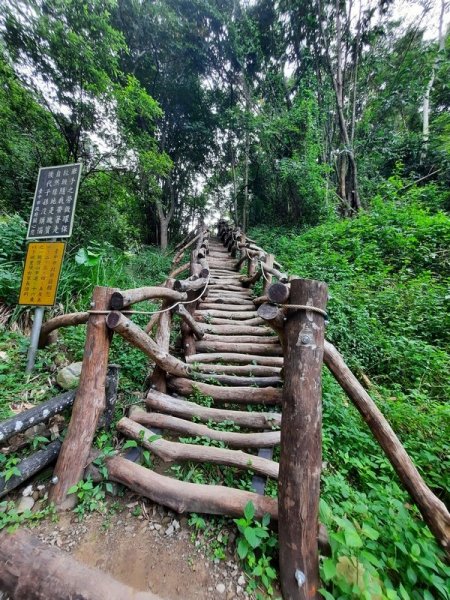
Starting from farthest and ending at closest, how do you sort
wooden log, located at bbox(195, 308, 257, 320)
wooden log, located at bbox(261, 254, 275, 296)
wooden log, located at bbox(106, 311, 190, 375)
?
wooden log, located at bbox(261, 254, 275, 296), wooden log, located at bbox(195, 308, 257, 320), wooden log, located at bbox(106, 311, 190, 375)

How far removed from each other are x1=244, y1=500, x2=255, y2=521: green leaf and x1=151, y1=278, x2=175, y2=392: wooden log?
51.2 inches

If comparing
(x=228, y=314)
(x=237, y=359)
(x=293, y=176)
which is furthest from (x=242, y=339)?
(x=293, y=176)

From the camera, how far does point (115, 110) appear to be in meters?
5.05

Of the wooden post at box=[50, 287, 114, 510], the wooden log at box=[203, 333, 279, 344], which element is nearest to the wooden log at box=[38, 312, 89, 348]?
the wooden post at box=[50, 287, 114, 510]

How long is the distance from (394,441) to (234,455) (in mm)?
1019

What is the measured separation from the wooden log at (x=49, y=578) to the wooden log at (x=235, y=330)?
2536mm

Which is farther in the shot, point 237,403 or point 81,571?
point 237,403

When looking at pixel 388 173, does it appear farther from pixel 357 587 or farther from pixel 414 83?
pixel 357 587

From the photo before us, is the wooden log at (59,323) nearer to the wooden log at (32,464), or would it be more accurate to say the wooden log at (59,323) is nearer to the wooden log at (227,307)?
the wooden log at (32,464)

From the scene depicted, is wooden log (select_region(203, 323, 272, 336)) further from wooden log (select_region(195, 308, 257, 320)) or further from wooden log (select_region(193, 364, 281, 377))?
wooden log (select_region(193, 364, 281, 377))

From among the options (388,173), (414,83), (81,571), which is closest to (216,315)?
(81,571)

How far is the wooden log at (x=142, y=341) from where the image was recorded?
5.88ft

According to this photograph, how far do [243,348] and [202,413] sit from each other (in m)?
1.18

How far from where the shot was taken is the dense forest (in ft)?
6.30
